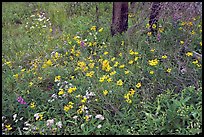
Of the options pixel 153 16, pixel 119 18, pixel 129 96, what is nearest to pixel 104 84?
pixel 129 96

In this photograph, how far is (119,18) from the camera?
530cm

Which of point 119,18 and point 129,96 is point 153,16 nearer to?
point 119,18

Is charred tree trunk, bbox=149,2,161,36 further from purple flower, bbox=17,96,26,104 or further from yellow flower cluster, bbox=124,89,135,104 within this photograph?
purple flower, bbox=17,96,26,104

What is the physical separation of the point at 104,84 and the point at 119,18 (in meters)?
1.88

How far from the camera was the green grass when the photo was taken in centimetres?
317

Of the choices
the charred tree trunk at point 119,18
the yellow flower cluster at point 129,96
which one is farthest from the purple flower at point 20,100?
the charred tree trunk at point 119,18

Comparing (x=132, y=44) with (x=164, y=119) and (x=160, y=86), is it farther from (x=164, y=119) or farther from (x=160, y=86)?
(x=164, y=119)

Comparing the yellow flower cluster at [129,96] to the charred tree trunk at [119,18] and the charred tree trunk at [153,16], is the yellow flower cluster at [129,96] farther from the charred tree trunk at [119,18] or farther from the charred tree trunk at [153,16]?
the charred tree trunk at [119,18]

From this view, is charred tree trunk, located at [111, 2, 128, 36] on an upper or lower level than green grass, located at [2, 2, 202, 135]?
upper

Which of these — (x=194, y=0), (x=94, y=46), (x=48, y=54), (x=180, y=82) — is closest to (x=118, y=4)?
(x=94, y=46)

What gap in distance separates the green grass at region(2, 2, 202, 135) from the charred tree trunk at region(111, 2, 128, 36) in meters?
0.18

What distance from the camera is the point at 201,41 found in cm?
454

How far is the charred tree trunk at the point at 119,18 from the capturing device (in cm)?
523

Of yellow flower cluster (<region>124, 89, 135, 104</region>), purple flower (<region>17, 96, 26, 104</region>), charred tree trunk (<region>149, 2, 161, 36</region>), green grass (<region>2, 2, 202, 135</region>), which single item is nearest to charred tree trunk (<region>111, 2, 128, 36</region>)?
green grass (<region>2, 2, 202, 135</region>)
